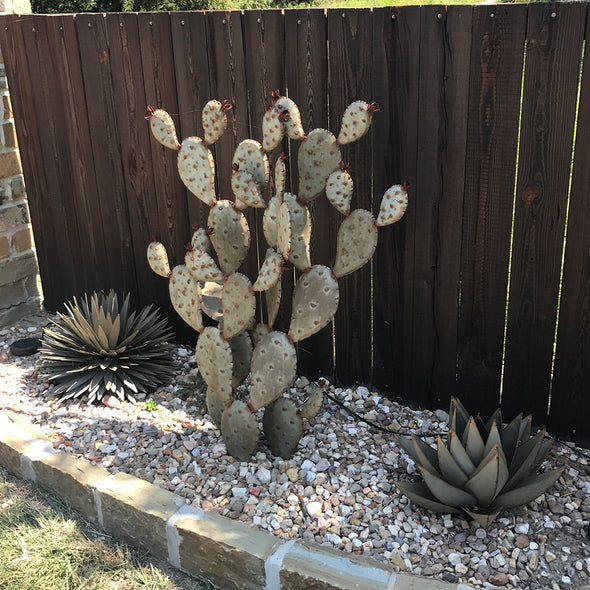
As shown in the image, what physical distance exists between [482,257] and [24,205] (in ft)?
10.4

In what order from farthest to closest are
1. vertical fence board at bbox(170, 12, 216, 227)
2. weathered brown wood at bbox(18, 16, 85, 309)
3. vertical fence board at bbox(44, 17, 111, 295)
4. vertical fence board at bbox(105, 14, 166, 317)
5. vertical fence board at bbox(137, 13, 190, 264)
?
weathered brown wood at bbox(18, 16, 85, 309) < vertical fence board at bbox(44, 17, 111, 295) < vertical fence board at bbox(105, 14, 166, 317) < vertical fence board at bbox(137, 13, 190, 264) < vertical fence board at bbox(170, 12, 216, 227)

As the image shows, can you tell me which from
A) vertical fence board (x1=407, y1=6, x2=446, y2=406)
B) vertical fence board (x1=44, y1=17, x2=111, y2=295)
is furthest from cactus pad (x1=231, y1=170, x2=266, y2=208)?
vertical fence board (x1=44, y1=17, x2=111, y2=295)

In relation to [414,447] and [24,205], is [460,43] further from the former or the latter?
[24,205]

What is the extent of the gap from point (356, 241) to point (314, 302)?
31cm

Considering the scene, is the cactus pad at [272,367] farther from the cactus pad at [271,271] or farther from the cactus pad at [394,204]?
the cactus pad at [394,204]

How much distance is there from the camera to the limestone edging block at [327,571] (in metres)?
2.43

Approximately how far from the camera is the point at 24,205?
480 cm

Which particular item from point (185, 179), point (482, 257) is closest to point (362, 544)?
point (482, 257)

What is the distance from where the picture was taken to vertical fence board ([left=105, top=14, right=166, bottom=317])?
3996 millimetres

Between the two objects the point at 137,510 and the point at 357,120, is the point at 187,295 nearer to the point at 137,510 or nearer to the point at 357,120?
the point at 137,510

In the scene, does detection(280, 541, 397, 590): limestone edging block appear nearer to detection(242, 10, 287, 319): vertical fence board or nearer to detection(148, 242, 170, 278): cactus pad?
detection(148, 242, 170, 278): cactus pad

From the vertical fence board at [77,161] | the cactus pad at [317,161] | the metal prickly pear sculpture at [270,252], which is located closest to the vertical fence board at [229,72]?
the metal prickly pear sculpture at [270,252]

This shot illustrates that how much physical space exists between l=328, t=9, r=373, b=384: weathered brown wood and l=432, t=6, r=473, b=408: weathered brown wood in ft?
1.18

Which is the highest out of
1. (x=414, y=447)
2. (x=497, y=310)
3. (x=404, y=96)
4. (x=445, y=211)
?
(x=404, y=96)
